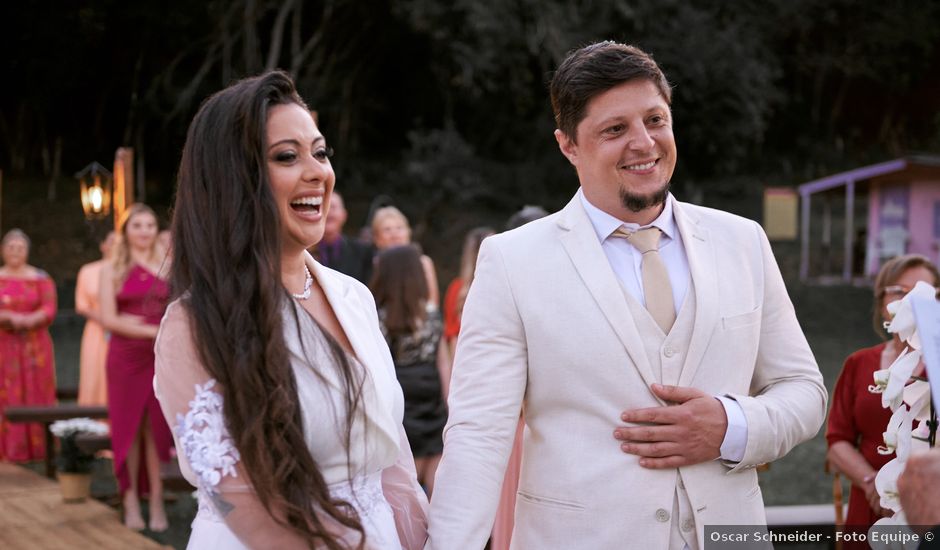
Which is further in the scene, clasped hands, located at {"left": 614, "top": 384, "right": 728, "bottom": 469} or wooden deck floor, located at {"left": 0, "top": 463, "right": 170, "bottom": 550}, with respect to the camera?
A: wooden deck floor, located at {"left": 0, "top": 463, "right": 170, "bottom": 550}

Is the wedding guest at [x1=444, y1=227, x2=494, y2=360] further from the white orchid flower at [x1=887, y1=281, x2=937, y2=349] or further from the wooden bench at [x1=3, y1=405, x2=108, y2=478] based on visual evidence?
the white orchid flower at [x1=887, y1=281, x2=937, y2=349]

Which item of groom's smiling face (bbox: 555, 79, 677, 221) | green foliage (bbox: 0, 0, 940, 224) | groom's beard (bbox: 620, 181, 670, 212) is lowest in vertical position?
groom's beard (bbox: 620, 181, 670, 212)

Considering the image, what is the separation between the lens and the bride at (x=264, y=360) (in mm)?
2316

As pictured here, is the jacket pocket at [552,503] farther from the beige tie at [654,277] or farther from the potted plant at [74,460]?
the potted plant at [74,460]

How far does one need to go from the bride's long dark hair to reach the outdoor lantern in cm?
710

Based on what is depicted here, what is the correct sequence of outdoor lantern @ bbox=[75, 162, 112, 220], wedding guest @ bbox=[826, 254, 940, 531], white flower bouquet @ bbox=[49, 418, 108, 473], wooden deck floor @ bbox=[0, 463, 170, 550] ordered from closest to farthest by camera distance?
1. wedding guest @ bbox=[826, 254, 940, 531]
2. wooden deck floor @ bbox=[0, 463, 170, 550]
3. white flower bouquet @ bbox=[49, 418, 108, 473]
4. outdoor lantern @ bbox=[75, 162, 112, 220]

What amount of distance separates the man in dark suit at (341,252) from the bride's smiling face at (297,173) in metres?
4.16

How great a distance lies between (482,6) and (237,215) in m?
21.2

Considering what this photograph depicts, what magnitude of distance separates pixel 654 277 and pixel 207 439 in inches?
46.7

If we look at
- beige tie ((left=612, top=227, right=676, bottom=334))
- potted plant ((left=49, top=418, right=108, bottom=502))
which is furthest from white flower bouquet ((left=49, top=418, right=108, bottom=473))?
beige tie ((left=612, top=227, right=676, bottom=334))

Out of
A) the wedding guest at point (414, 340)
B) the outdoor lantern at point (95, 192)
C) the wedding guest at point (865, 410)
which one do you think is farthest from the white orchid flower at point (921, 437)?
the outdoor lantern at point (95, 192)

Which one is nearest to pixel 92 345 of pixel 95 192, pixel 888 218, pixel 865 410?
pixel 95 192

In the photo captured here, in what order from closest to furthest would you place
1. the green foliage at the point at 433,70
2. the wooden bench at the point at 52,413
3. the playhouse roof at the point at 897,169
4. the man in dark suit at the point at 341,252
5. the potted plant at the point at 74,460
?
the man in dark suit at the point at 341,252 < the potted plant at the point at 74,460 < the wooden bench at the point at 52,413 < the playhouse roof at the point at 897,169 < the green foliage at the point at 433,70

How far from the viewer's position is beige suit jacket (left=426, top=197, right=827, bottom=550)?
259cm
